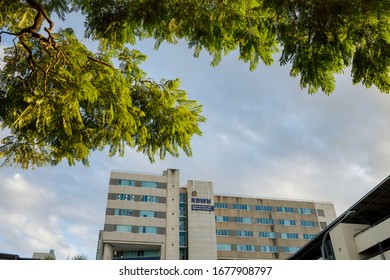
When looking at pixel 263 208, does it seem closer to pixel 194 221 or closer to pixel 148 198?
pixel 194 221

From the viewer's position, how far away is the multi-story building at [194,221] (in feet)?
173

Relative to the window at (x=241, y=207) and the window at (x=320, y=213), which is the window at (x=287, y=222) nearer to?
the window at (x=320, y=213)

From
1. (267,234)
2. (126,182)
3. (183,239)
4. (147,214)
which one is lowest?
(183,239)

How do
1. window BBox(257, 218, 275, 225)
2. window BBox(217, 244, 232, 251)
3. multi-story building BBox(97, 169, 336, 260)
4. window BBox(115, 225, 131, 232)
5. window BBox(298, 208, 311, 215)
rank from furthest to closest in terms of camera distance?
1. window BBox(298, 208, 311, 215)
2. window BBox(257, 218, 275, 225)
3. window BBox(217, 244, 232, 251)
4. multi-story building BBox(97, 169, 336, 260)
5. window BBox(115, 225, 131, 232)

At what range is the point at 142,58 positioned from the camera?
22.7ft

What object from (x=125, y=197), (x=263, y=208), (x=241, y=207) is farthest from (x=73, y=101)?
(x=263, y=208)

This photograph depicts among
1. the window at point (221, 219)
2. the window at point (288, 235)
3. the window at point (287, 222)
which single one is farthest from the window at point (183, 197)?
the window at point (288, 235)

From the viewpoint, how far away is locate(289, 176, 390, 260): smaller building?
1948 cm

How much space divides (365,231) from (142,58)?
21.5 m

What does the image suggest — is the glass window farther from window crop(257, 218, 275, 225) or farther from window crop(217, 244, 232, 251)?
window crop(217, 244, 232, 251)

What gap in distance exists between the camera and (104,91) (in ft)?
17.6

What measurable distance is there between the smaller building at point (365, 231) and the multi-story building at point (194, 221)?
32.0 m

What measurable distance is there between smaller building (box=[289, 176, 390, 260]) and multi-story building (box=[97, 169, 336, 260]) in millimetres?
31981

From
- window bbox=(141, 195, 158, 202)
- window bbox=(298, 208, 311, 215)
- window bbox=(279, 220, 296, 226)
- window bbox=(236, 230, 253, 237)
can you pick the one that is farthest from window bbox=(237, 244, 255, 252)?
window bbox=(141, 195, 158, 202)
